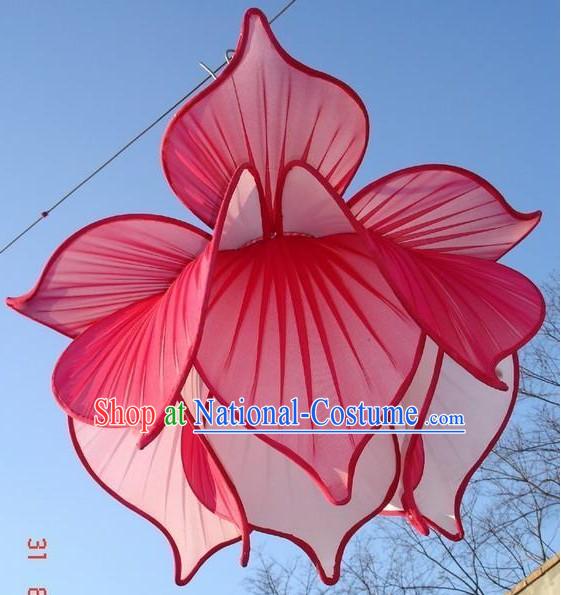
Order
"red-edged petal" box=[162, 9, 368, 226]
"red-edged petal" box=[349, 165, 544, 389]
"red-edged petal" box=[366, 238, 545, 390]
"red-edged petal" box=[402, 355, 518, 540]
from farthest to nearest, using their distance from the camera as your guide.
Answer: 1. "red-edged petal" box=[402, 355, 518, 540]
2. "red-edged petal" box=[349, 165, 544, 389]
3. "red-edged petal" box=[366, 238, 545, 390]
4. "red-edged petal" box=[162, 9, 368, 226]

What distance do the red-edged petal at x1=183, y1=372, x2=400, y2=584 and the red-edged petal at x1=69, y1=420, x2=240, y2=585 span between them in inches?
5.7

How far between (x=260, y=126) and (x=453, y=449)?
1306 mm

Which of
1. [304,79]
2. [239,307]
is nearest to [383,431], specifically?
[239,307]

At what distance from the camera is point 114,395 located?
8.41ft

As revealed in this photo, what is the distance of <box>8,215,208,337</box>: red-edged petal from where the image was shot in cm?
271

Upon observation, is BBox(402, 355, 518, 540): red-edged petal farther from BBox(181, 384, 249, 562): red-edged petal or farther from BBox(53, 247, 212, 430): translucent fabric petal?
BBox(53, 247, 212, 430): translucent fabric petal

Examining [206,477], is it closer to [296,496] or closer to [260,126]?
[296,496]

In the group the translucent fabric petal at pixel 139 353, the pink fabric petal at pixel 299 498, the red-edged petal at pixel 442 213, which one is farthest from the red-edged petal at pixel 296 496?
the red-edged petal at pixel 442 213

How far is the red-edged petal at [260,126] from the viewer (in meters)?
2.31

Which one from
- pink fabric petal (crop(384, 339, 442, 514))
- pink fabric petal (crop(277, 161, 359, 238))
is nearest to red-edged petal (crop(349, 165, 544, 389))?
pink fabric petal (crop(277, 161, 359, 238))

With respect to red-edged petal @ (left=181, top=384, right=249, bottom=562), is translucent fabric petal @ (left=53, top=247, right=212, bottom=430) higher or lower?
higher

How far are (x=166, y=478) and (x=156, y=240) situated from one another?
775 millimetres

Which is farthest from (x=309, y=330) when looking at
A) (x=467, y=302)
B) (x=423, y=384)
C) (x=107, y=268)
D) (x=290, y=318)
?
(x=107, y=268)

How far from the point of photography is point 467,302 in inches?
109
